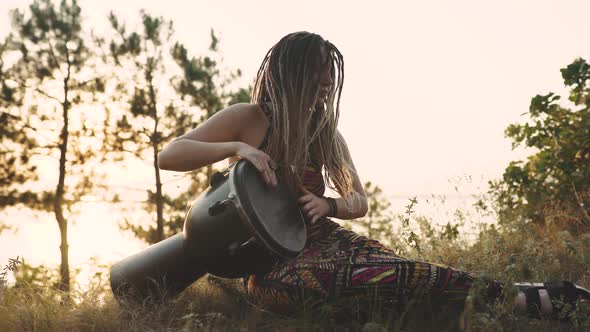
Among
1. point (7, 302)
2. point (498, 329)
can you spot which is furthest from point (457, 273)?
point (7, 302)

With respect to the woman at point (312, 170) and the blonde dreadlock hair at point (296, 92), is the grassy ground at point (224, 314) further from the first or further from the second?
the blonde dreadlock hair at point (296, 92)

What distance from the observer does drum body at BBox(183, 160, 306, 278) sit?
6.88 ft

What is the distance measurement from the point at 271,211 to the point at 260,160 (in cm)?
20

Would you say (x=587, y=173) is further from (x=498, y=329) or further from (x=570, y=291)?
(x=498, y=329)

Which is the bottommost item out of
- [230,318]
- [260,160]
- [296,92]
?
[230,318]

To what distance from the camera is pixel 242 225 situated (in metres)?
2.11

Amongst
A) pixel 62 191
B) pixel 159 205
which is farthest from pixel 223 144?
pixel 159 205

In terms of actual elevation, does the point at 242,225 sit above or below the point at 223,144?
below

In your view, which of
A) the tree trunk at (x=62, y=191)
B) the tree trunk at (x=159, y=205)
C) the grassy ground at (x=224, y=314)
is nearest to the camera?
the grassy ground at (x=224, y=314)

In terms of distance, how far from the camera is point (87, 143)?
513 inches

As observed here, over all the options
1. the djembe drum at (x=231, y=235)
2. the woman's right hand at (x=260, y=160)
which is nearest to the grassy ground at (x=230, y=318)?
the djembe drum at (x=231, y=235)

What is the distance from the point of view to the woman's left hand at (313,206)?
2.35 meters

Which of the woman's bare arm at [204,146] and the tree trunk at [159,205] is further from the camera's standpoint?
the tree trunk at [159,205]

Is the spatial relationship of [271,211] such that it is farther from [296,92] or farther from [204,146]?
[296,92]
